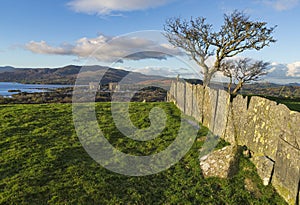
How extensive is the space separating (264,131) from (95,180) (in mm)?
5847

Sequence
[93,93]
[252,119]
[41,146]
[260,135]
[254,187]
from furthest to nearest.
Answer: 1. [93,93]
2. [41,146]
3. [252,119]
4. [260,135]
5. [254,187]

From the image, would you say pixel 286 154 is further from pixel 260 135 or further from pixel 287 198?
pixel 260 135

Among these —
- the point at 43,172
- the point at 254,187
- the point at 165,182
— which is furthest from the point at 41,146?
the point at 254,187

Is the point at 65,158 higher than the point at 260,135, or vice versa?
the point at 260,135

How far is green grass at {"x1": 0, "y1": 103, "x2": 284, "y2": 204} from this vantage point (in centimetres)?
650

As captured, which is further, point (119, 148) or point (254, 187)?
point (119, 148)

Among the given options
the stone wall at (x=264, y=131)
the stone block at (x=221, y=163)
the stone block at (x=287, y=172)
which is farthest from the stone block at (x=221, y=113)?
the stone block at (x=287, y=172)

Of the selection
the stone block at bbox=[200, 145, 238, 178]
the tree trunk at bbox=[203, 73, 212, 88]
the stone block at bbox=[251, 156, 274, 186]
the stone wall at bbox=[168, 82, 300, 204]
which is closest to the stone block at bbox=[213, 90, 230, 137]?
the stone wall at bbox=[168, 82, 300, 204]

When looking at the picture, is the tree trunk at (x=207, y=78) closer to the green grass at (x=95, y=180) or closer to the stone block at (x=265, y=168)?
the green grass at (x=95, y=180)

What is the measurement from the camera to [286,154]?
6.48m

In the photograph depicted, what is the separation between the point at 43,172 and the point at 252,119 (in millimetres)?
7577

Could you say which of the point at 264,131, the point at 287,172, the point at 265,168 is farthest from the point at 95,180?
the point at 264,131

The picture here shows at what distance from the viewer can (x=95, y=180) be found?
729cm

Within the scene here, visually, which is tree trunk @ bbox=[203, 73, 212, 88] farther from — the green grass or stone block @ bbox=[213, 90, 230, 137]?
the green grass
